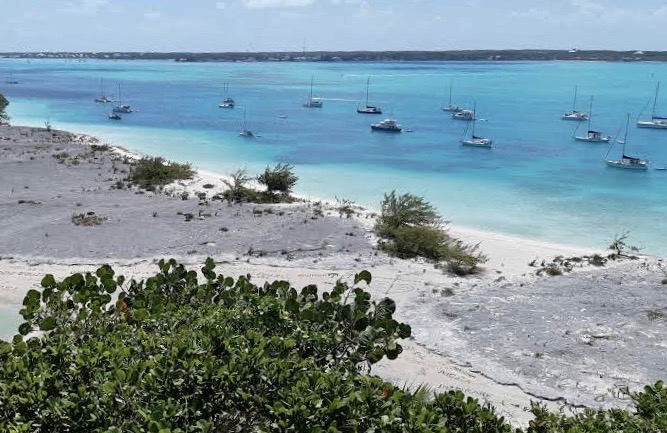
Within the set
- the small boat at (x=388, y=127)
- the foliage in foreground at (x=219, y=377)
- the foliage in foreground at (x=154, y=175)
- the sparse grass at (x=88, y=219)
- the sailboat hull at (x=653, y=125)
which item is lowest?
the sparse grass at (x=88, y=219)

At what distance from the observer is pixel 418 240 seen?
58.9ft

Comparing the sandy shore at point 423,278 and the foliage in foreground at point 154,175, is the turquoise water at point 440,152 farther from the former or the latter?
the foliage in foreground at point 154,175

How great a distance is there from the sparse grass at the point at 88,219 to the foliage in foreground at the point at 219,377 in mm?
13913

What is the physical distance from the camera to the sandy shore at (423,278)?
1110 centimetres

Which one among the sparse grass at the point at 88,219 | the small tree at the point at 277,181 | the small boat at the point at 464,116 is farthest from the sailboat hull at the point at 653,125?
the sparse grass at the point at 88,219

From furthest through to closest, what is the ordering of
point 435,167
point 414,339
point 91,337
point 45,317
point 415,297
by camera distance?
point 435,167, point 415,297, point 414,339, point 45,317, point 91,337

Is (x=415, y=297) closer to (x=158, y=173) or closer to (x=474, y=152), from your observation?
(x=158, y=173)

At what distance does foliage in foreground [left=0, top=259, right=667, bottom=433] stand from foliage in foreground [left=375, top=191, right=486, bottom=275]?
11061 millimetres

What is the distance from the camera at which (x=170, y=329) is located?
5.95 m

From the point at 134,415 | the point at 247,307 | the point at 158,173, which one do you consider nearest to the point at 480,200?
the point at 158,173

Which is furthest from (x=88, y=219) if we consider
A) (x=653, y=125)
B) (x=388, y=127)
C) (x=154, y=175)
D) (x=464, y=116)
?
(x=653, y=125)

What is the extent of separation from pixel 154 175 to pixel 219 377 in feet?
76.9

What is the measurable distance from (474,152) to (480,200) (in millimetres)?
14492

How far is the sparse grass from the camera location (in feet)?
64.0
